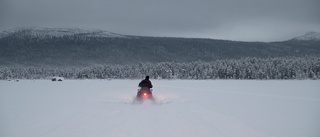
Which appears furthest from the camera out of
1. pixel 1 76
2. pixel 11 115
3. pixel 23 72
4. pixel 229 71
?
pixel 23 72

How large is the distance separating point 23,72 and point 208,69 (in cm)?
7925

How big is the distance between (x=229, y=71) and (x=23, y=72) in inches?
3450

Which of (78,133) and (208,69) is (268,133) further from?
(208,69)

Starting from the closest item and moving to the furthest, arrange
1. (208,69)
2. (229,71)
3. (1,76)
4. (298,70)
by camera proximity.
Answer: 1. (298,70)
2. (229,71)
3. (208,69)
4. (1,76)

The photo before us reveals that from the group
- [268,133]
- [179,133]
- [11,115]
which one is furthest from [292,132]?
[11,115]

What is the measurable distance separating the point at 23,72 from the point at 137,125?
143627mm

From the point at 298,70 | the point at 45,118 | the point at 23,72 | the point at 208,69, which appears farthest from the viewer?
the point at 23,72

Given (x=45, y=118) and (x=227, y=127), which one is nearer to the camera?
(x=227, y=127)

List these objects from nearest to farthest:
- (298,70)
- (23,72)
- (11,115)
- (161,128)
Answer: (161,128), (11,115), (298,70), (23,72)

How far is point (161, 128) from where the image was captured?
1167cm

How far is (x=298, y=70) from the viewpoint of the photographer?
295 ft

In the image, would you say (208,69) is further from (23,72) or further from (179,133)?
(179,133)

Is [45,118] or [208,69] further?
[208,69]

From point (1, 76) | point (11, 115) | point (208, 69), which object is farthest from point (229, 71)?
point (11, 115)
